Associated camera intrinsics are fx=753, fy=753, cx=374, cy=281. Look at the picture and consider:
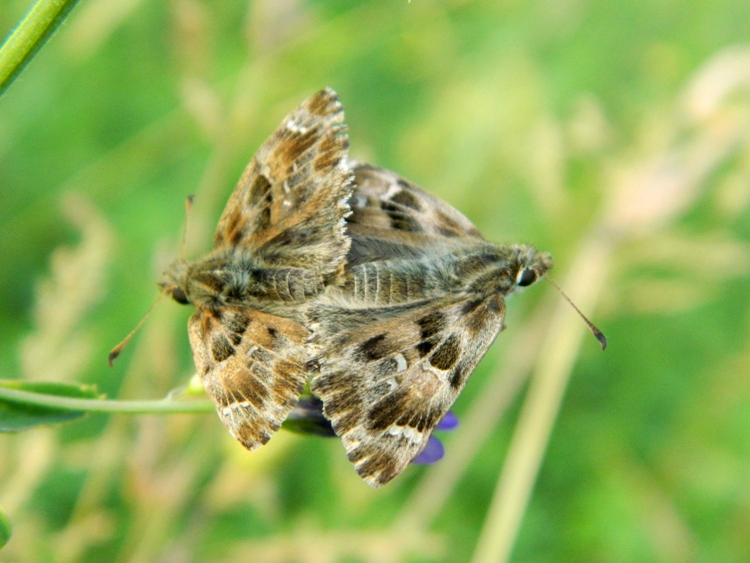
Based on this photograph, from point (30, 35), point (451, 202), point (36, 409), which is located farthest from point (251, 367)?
point (451, 202)

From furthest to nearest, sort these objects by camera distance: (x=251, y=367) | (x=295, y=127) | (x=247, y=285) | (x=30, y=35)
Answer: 1. (x=295, y=127)
2. (x=247, y=285)
3. (x=251, y=367)
4. (x=30, y=35)

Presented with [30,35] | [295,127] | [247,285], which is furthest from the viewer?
[295,127]

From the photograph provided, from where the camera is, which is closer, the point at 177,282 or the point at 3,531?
the point at 3,531

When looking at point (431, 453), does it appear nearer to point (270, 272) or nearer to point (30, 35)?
point (270, 272)

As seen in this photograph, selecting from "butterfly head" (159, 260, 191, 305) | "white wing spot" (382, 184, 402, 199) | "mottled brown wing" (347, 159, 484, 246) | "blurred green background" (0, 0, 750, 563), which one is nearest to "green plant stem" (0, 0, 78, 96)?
"butterfly head" (159, 260, 191, 305)

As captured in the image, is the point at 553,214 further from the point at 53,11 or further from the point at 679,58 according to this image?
the point at 53,11

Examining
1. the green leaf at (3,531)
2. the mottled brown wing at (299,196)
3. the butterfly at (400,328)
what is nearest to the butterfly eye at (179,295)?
the mottled brown wing at (299,196)

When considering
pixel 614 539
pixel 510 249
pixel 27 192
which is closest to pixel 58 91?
pixel 27 192
